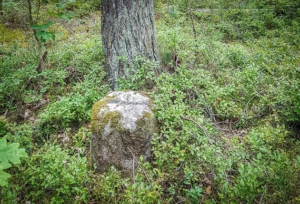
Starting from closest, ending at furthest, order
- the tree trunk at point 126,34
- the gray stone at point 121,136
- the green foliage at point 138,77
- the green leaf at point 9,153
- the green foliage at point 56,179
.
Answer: the green leaf at point 9,153
the green foliage at point 56,179
the gray stone at point 121,136
the green foliage at point 138,77
the tree trunk at point 126,34

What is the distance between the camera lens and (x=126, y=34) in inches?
129

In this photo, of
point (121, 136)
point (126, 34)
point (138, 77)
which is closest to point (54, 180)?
point (121, 136)

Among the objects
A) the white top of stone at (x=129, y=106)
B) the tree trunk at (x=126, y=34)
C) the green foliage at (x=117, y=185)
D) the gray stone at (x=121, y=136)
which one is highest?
the tree trunk at (x=126, y=34)

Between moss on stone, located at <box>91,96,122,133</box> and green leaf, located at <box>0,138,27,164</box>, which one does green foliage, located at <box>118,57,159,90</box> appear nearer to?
moss on stone, located at <box>91,96,122,133</box>

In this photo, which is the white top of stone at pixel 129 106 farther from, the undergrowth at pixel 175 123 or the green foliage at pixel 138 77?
the green foliage at pixel 138 77

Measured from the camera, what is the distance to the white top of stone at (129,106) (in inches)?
90.4

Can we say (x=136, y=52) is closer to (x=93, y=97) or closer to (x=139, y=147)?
(x=93, y=97)

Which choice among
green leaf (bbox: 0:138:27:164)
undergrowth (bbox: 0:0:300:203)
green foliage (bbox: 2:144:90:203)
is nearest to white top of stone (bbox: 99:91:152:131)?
undergrowth (bbox: 0:0:300:203)

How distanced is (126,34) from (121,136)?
72.3 inches

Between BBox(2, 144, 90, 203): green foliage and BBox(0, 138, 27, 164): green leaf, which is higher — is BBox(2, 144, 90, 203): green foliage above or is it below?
below

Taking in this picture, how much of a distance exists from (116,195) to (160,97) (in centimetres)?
130

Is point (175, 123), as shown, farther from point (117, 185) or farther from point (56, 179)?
point (56, 179)

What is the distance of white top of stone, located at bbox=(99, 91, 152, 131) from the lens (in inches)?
90.4

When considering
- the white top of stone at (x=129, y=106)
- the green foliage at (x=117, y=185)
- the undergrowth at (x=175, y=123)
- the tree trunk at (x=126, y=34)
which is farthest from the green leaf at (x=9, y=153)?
the tree trunk at (x=126, y=34)
